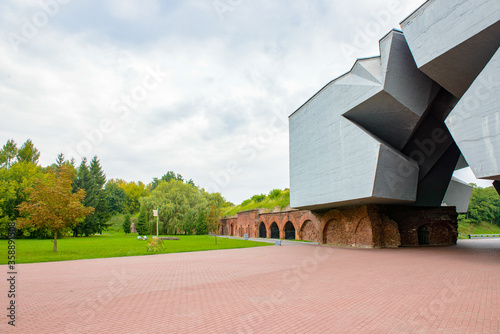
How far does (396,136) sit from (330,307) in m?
14.6

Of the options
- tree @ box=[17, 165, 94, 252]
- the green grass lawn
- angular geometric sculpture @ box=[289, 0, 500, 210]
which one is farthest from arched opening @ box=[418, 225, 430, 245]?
tree @ box=[17, 165, 94, 252]

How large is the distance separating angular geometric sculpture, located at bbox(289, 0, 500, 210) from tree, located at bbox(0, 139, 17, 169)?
4494cm

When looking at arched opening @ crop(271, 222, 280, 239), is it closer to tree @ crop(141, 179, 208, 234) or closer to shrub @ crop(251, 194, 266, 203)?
shrub @ crop(251, 194, 266, 203)

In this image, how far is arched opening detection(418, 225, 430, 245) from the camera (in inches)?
858

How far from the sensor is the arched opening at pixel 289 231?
105 ft

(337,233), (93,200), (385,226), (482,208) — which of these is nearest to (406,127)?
(385,226)

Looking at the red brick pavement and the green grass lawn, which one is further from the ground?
the red brick pavement

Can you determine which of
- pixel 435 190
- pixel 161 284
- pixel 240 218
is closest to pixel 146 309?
pixel 161 284

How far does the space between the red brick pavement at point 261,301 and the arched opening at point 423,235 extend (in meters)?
12.8

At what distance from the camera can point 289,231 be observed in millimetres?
32281

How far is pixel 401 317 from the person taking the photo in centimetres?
494

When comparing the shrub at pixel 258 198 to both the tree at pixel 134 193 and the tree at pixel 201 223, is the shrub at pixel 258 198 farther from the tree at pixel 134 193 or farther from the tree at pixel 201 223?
the tree at pixel 134 193

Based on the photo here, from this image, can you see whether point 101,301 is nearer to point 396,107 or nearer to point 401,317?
point 401,317

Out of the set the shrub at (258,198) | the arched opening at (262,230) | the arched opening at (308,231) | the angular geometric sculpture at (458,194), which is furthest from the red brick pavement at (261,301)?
the shrub at (258,198)
